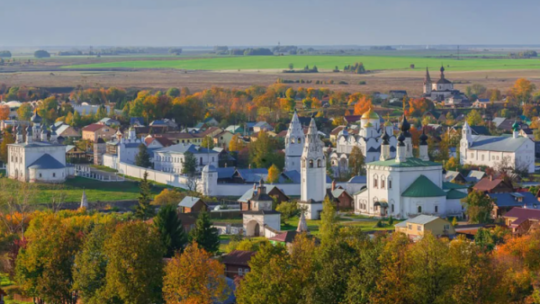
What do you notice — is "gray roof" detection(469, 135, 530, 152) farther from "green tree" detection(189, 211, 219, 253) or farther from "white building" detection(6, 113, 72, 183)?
"green tree" detection(189, 211, 219, 253)

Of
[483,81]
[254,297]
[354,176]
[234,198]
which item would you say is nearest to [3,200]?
[234,198]

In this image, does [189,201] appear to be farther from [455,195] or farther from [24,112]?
[24,112]

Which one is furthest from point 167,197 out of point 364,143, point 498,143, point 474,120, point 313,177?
point 474,120

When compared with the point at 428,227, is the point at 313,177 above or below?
above

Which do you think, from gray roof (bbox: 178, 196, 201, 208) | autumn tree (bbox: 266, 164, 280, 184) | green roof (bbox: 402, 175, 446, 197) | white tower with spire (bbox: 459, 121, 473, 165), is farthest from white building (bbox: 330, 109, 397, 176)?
gray roof (bbox: 178, 196, 201, 208)

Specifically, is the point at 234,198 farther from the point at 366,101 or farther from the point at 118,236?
the point at 366,101

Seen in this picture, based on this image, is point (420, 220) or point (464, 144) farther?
point (464, 144)
